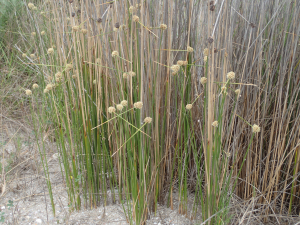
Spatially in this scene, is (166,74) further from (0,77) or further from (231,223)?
(0,77)

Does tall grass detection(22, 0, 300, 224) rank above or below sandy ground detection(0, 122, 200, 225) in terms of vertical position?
above

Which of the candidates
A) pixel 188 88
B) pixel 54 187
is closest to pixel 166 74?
pixel 188 88

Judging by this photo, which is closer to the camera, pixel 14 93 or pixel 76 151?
pixel 76 151

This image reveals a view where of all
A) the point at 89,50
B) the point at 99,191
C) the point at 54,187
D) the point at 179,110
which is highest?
the point at 89,50

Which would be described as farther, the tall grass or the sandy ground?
the sandy ground

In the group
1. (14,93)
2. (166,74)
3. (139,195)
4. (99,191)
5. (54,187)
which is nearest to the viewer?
(139,195)

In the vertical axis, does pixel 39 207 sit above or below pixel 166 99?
below

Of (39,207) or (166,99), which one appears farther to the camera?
(39,207)

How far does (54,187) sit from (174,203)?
2.31 feet

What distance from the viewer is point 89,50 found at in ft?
4.39

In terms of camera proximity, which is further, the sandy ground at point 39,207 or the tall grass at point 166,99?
the sandy ground at point 39,207

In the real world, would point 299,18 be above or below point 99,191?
above

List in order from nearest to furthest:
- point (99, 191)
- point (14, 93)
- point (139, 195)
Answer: point (139, 195)
point (99, 191)
point (14, 93)

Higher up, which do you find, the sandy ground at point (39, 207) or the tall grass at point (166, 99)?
the tall grass at point (166, 99)
